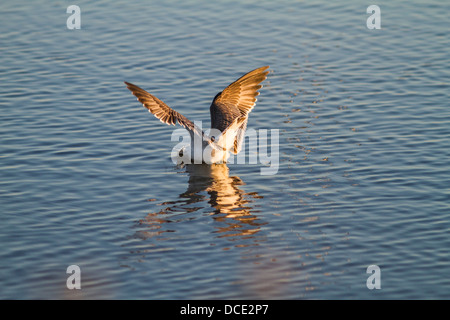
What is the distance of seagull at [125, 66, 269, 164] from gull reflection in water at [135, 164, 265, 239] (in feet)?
1.06

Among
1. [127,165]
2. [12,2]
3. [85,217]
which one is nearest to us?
[85,217]

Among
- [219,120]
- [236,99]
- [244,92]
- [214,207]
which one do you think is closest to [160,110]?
[219,120]

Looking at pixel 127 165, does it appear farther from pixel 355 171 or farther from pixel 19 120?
pixel 355 171

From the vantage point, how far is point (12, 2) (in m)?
22.5

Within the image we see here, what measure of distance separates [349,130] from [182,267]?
584cm

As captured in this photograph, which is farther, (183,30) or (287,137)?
(183,30)

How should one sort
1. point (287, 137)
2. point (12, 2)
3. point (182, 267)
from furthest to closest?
1. point (12, 2)
2. point (287, 137)
3. point (182, 267)

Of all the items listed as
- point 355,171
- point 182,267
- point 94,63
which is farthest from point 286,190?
point 94,63

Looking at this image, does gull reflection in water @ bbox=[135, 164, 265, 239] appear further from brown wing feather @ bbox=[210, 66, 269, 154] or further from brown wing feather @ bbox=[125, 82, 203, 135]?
brown wing feather @ bbox=[125, 82, 203, 135]

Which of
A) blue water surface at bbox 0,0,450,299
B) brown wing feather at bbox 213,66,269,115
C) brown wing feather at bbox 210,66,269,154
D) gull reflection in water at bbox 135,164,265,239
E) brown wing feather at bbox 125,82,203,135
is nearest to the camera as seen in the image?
blue water surface at bbox 0,0,450,299

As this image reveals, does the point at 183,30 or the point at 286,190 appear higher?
the point at 183,30

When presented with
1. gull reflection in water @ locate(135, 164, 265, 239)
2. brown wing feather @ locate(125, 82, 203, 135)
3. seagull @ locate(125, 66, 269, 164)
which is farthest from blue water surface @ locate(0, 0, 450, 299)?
brown wing feather @ locate(125, 82, 203, 135)

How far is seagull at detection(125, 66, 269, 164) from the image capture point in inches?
496
